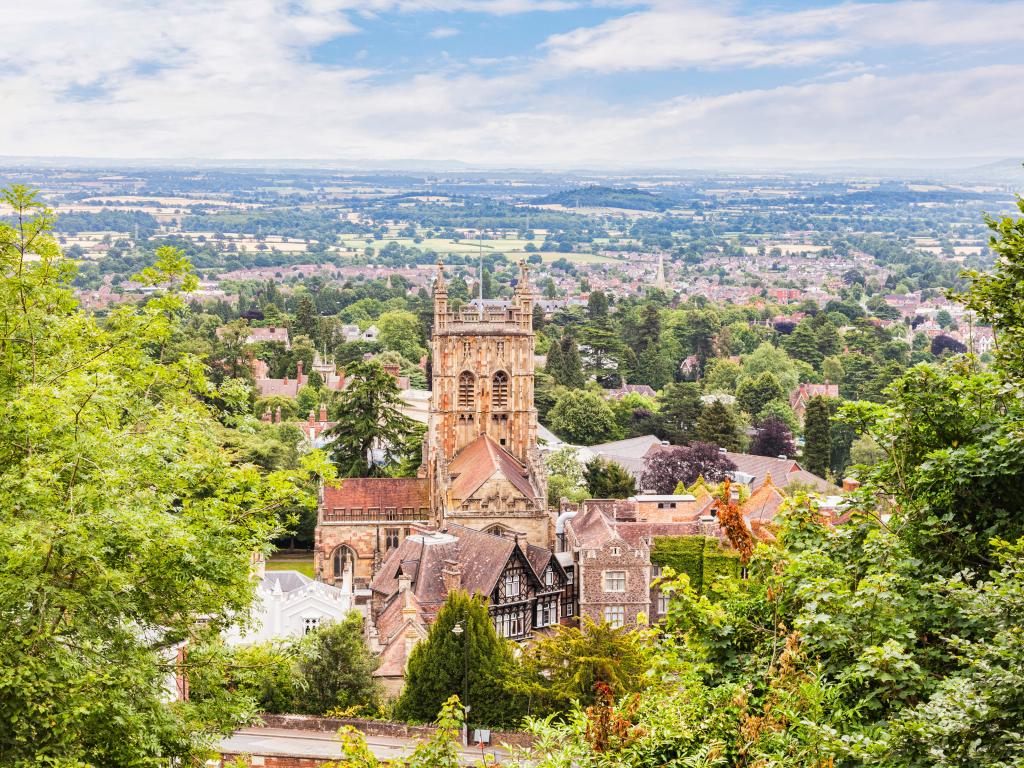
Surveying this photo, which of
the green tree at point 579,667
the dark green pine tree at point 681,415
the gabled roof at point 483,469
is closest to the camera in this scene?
the green tree at point 579,667

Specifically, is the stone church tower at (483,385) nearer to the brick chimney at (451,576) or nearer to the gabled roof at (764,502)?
the gabled roof at (764,502)

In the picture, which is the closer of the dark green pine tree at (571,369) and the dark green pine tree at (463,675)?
the dark green pine tree at (463,675)

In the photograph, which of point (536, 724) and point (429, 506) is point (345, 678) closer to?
point (429, 506)

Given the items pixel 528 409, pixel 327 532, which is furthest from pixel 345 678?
pixel 528 409

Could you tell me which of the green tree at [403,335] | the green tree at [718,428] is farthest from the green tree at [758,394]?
the green tree at [403,335]

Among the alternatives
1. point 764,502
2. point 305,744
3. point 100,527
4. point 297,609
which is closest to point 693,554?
point 764,502

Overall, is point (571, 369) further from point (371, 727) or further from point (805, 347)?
point (371, 727)

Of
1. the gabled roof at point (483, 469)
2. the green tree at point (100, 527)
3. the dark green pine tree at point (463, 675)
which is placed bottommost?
the dark green pine tree at point (463, 675)

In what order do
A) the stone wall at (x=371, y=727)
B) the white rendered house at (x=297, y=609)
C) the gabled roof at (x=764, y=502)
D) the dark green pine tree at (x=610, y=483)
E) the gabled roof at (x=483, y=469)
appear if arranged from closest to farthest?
the stone wall at (x=371, y=727), the white rendered house at (x=297, y=609), the gabled roof at (x=483, y=469), the gabled roof at (x=764, y=502), the dark green pine tree at (x=610, y=483)
